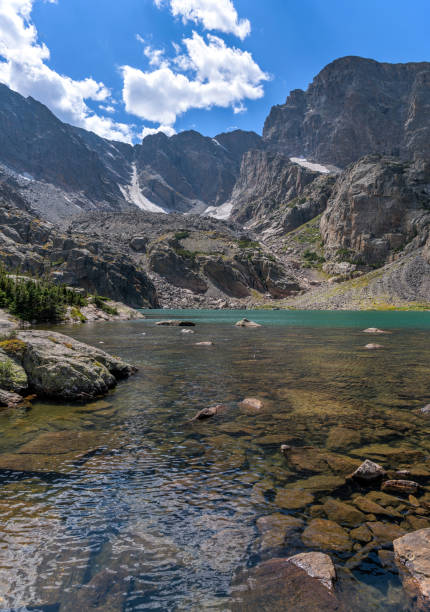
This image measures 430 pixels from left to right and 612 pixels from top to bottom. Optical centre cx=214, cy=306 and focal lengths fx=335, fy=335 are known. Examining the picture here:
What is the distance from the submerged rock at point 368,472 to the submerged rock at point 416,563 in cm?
220

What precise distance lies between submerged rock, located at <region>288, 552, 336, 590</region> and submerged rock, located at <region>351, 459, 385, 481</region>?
316 cm

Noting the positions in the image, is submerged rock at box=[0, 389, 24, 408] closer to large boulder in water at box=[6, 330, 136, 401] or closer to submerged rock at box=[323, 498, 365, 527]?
large boulder in water at box=[6, 330, 136, 401]

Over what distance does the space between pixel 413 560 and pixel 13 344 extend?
57.5ft

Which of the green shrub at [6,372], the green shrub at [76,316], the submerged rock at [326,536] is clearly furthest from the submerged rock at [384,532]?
the green shrub at [76,316]

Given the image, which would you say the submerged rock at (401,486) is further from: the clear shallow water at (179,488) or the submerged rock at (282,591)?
the submerged rock at (282,591)

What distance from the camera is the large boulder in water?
15.5 meters

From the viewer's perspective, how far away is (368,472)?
26.8ft

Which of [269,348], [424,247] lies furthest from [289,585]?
[424,247]

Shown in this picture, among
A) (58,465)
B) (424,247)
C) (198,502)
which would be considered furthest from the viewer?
(424,247)

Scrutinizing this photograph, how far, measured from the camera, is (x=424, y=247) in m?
194

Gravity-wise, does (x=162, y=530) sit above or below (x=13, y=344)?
below

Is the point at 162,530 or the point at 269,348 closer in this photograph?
the point at 162,530

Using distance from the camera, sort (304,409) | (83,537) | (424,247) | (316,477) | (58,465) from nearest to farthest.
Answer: (83,537)
(316,477)
(58,465)
(304,409)
(424,247)

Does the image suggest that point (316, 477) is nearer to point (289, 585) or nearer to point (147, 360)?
point (289, 585)
